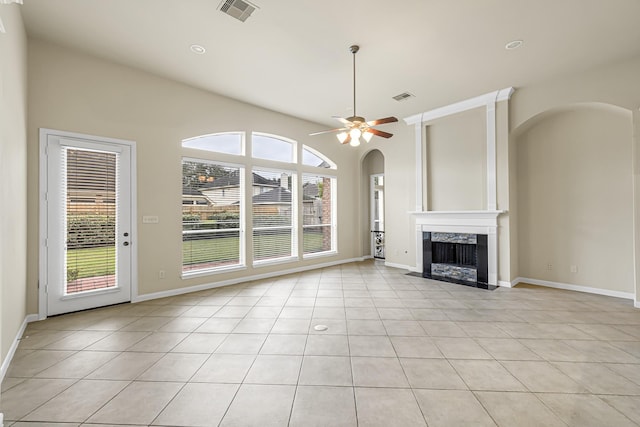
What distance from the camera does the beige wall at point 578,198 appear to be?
14.0 feet

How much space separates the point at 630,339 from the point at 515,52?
12.1ft

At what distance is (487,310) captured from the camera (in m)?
3.75

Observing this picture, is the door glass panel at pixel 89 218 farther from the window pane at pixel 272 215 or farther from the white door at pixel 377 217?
the white door at pixel 377 217

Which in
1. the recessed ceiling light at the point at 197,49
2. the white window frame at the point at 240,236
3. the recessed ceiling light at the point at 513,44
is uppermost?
the recessed ceiling light at the point at 197,49

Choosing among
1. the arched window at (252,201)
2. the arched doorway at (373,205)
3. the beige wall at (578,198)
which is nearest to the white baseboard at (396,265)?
the arched doorway at (373,205)

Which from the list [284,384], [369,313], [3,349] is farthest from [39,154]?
[369,313]

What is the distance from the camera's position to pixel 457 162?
5.57 meters

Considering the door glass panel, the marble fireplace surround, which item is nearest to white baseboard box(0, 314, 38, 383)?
the door glass panel

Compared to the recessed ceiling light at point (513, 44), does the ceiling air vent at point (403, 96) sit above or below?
above

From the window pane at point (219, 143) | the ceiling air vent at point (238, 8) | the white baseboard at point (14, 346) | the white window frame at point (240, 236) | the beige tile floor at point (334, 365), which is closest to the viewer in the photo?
the beige tile floor at point (334, 365)

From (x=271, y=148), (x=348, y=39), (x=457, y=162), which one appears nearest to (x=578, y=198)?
(x=457, y=162)

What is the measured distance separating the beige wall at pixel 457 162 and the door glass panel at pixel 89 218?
5785mm

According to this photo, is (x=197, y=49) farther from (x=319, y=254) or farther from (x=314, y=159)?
(x=319, y=254)

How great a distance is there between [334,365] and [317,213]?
4.54 metres
